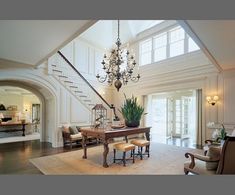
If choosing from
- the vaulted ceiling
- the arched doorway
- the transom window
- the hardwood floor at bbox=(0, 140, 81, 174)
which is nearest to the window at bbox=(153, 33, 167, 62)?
the transom window

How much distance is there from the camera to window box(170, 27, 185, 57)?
7.80 m

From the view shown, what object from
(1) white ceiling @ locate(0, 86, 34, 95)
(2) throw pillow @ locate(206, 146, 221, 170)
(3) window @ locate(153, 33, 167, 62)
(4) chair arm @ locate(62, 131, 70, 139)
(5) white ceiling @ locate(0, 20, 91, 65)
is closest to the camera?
(2) throw pillow @ locate(206, 146, 221, 170)

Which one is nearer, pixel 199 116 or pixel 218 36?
pixel 218 36

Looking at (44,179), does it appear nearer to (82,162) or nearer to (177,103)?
(82,162)

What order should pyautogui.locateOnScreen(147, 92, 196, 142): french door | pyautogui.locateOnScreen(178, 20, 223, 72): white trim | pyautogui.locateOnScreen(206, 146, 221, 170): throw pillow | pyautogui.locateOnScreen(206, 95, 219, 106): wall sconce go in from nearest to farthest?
1. pyautogui.locateOnScreen(206, 146, 221, 170): throw pillow
2. pyautogui.locateOnScreen(178, 20, 223, 72): white trim
3. pyautogui.locateOnScreen(206, 95, 219, 106): wall sconce
4. pyautogui.locateOnScreen(147, 92, 196, 142): french door

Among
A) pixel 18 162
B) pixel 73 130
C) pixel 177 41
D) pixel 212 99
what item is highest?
pixel 177 41

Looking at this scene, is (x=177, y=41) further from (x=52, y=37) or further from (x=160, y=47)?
(x=52, y=37)

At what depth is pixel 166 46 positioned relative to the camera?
841 centimetres

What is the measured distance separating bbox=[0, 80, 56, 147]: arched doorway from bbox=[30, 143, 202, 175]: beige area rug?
6.63 feet

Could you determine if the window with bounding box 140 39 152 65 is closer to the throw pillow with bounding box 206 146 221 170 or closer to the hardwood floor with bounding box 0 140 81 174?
the hardwood floor with bounding box 0 140 81 174

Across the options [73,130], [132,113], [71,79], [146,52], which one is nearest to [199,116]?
[132,113]

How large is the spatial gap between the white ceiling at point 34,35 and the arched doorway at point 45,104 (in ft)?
6.92

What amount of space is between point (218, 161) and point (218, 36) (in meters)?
2.61

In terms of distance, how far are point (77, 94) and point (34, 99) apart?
837 centimetres
